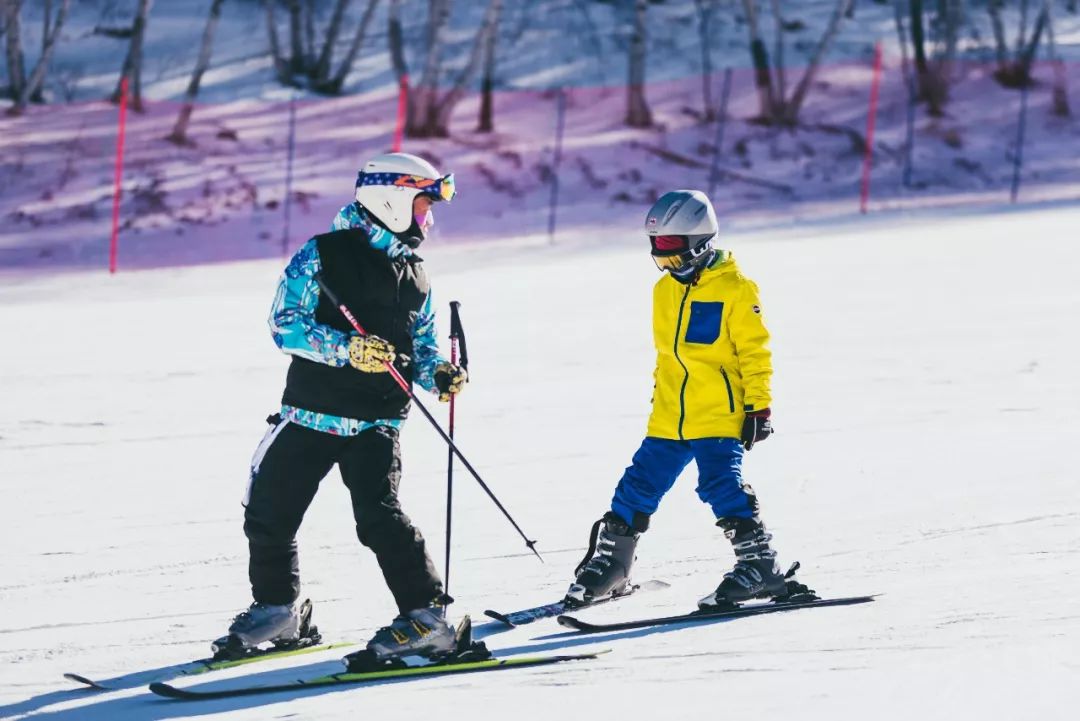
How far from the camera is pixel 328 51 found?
2319 cm

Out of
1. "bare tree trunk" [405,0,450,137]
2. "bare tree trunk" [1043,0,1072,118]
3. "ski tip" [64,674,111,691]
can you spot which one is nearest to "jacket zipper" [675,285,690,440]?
"ski tip" [64,674,111,691]

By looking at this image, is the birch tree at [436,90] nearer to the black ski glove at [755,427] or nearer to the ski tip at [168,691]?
the black ski glove at [755,427]

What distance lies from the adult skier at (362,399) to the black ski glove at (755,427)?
103cm

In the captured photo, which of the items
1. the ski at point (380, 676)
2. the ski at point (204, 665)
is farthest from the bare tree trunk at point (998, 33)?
the ski at point (204, 665)

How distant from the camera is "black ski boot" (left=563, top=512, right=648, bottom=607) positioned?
5891 mm

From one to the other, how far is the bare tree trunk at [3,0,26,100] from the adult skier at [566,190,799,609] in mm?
15994

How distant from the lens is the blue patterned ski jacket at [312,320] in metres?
4.91

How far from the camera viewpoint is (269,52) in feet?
77.2

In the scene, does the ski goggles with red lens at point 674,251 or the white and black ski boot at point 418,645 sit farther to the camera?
the ski goggles with red lens at point 674,251

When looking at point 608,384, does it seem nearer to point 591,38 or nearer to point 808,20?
point 591,38

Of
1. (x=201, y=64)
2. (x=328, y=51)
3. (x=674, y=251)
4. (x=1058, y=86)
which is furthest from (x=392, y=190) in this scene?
(x=1058, y=86)

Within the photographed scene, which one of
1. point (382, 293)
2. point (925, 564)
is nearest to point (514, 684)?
point (382, 293)

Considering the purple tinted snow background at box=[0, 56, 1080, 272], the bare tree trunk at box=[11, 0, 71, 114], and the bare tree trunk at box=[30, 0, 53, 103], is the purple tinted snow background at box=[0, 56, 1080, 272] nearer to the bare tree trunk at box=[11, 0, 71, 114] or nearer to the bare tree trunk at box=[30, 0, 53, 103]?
the bare tree trunk at box=[11, 0, 71, 114]

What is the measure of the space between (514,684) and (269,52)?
64.4 feet
